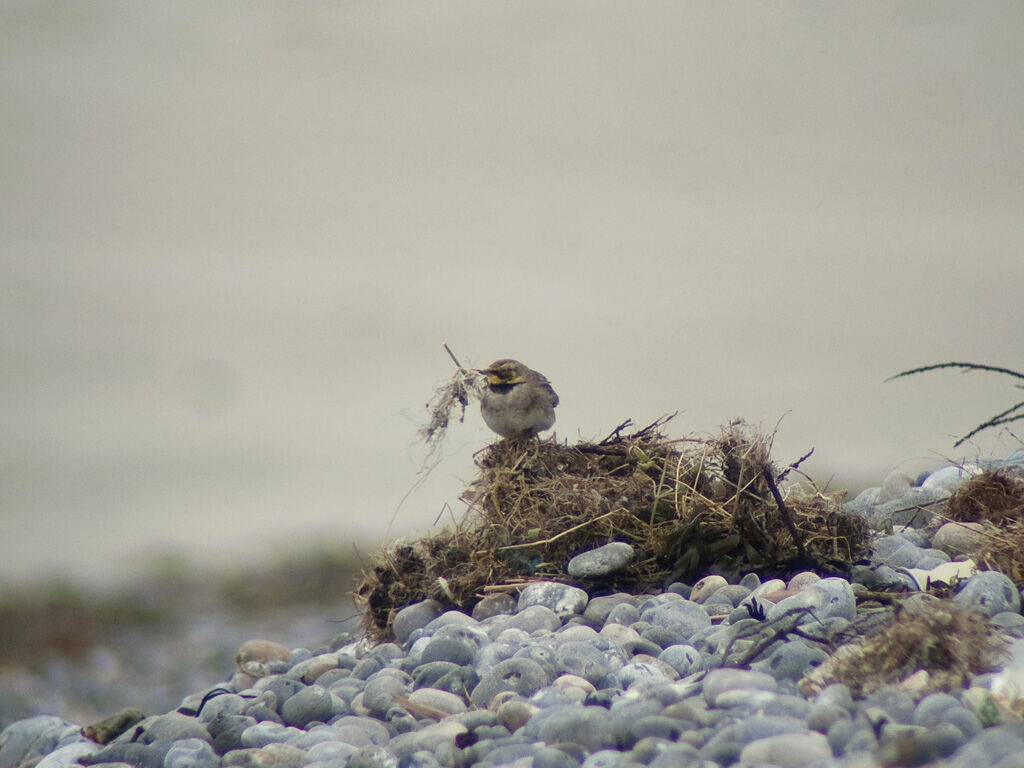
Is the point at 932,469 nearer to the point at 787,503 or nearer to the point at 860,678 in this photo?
the point at 787,503

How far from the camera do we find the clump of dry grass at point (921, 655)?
361 centimetres

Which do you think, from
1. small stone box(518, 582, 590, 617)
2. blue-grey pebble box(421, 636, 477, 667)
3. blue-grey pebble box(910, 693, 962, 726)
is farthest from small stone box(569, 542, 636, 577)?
blue-grey pebble box(910, 693, 962, 726)

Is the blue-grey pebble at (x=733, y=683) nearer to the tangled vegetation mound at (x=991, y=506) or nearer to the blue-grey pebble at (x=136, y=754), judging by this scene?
the tangled vegetation mound at (x=991, y=506)

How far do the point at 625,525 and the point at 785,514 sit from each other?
0.91 m

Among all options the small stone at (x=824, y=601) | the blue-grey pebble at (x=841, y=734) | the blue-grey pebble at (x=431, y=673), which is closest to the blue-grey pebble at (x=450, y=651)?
the blue-grey pebble at (x=431, y=673)

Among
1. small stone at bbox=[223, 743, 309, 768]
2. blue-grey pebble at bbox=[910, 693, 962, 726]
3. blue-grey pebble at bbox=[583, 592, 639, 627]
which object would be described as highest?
blue-grey pebble at bbox=[583, 592, 639, 627]

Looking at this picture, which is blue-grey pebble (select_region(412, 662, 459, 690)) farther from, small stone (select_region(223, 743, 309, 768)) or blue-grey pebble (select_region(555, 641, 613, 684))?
small stone (select_region(223, 743, 309, 768))

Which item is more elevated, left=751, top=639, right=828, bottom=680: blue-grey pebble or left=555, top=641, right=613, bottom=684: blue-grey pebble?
left=555, top=641, right=613, bottom=684: blue-grey pebble

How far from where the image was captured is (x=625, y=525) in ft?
19.7

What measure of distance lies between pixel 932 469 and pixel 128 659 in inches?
338

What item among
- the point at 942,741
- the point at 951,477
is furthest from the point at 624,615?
the point at 951,477

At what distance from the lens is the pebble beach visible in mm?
3166

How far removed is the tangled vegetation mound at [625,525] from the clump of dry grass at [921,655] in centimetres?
181

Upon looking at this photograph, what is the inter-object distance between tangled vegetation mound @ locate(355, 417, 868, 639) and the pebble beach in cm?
19
